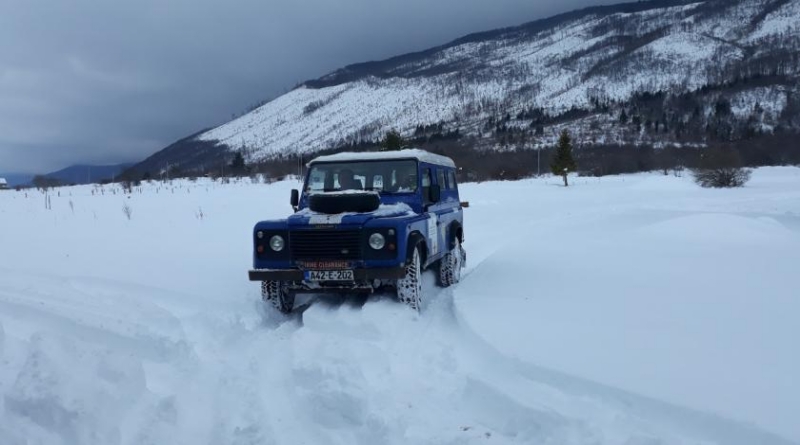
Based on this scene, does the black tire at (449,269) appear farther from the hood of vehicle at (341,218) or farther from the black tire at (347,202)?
the black tire at (347,202)

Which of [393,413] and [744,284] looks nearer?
[393,413]

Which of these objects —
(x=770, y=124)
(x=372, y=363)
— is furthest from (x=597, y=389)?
(x=770, y=124)

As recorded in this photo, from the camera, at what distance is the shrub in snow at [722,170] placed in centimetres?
3875

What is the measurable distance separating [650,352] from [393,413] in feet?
7.66

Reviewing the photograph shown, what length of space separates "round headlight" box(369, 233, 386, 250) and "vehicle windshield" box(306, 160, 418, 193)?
1583 mm

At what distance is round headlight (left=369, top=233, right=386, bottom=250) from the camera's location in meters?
6.82

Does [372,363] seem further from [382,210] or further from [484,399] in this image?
[382,210]

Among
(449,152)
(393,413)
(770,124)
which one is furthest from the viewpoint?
(770,124)

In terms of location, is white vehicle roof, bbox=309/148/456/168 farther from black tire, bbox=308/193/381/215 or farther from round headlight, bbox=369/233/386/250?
round headlight, bbox=369/233/386/250

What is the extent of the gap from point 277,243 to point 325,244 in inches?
24.1

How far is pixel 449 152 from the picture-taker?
329 feet

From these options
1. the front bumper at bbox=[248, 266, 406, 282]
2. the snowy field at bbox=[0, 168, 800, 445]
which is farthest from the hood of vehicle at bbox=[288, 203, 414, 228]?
the snowy field at bbox=[0, 168, 800, 445]

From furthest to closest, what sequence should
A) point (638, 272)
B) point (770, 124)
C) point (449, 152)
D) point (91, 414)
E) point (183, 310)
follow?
1. point (770, 124)
2. point (449, 152)
3. point (638, 272)
4. point (183, 310)
5. point (91, 414)

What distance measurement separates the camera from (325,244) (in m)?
6.94
